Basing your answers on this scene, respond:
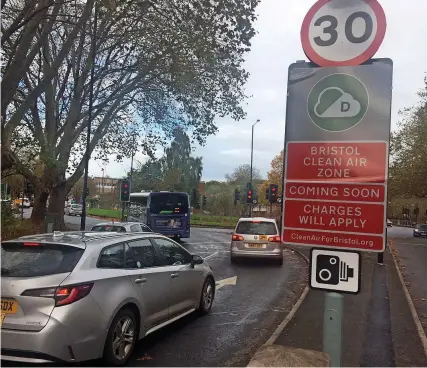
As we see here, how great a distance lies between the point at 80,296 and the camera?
4379 millimetres

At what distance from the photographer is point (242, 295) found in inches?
356

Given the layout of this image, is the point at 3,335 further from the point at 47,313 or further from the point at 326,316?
the point at 326,316

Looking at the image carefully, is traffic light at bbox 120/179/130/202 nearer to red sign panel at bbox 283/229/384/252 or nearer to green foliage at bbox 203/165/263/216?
red sign panel at bbox 283/229/384/252

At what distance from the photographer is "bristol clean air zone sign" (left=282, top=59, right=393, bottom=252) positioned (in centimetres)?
245

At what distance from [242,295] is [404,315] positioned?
3.14 metres

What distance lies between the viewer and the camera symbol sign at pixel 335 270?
247 centimetres

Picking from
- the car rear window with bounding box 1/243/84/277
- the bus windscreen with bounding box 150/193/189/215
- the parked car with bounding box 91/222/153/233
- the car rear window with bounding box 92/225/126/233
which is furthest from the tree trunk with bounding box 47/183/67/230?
the car rear window with bounding box 1/243/84/277

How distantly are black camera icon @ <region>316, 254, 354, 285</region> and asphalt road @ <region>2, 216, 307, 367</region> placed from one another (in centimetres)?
287

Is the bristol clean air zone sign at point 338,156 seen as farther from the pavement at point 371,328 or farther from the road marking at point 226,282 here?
the road marking at point 226,282

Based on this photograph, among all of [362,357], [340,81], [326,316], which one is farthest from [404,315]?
[340,81]

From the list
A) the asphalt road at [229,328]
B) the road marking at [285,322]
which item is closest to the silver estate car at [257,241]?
the asphalt road at [229,328]

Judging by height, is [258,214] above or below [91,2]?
below

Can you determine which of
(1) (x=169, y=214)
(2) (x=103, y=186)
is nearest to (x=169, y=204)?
(1) (x=169, y=214)

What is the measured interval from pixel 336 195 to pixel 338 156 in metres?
0.23
